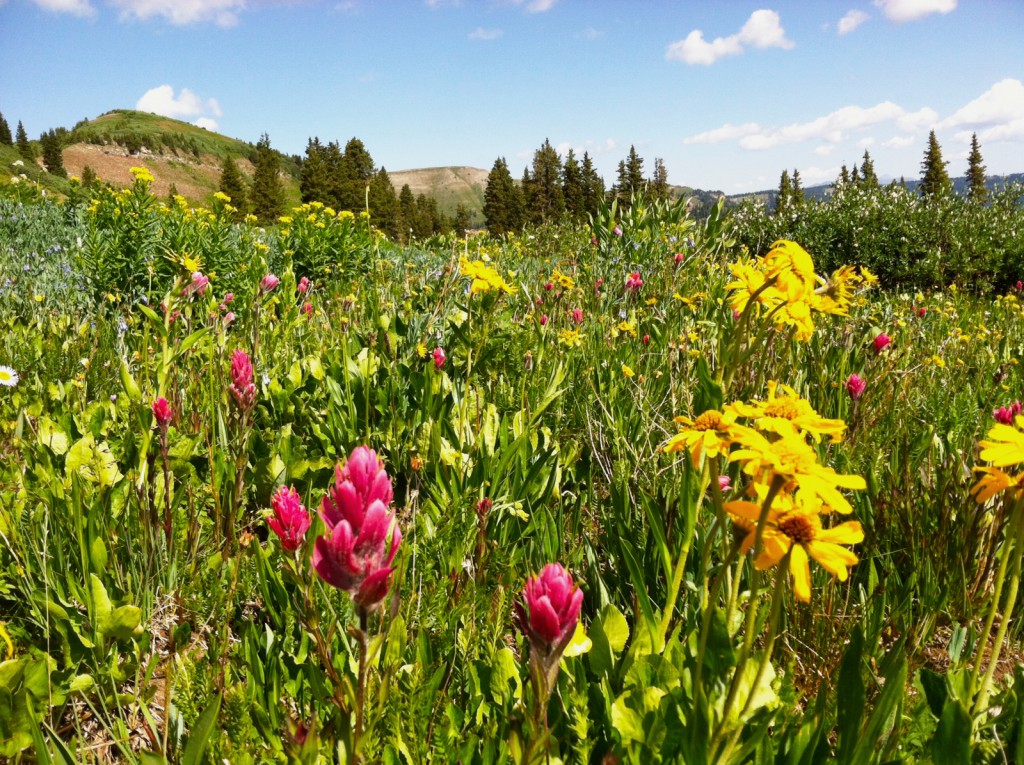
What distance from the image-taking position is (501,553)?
1.66 metres

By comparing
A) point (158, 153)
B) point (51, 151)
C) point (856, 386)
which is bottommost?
point (856, 386)

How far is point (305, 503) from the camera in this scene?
2023 mm

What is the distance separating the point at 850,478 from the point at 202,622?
1.40 meters

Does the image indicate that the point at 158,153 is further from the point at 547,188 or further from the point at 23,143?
the point at 547,188

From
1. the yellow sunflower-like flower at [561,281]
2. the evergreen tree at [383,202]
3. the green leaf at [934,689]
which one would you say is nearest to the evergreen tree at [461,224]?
the yellow sunflower-like flower at [561,281]

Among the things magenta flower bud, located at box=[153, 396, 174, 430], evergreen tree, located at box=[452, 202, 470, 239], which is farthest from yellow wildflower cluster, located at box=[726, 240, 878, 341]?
evergreen tree, located at box=[452, 202, 470, 239]

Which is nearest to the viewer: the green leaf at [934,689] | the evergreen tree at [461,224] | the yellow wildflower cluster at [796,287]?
the green leaf at [934,689]

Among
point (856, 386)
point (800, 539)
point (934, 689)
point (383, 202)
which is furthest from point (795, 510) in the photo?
point (383, 202)

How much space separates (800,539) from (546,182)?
52201 millimetres

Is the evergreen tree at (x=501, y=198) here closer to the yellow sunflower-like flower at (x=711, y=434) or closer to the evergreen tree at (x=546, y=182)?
the evergreen tree at (x=546, y=182)

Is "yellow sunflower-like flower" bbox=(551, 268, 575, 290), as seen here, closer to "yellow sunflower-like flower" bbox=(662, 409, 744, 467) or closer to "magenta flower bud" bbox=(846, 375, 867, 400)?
"magenta flower bud" bbox=(846, 375, 867, 400)

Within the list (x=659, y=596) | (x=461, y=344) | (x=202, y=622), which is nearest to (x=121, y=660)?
(x=202, y=622)

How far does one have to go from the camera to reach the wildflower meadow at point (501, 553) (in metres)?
0.92

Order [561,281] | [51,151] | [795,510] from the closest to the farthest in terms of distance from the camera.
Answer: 1. [795,510]
2. [561,281]
3. [51,151]
